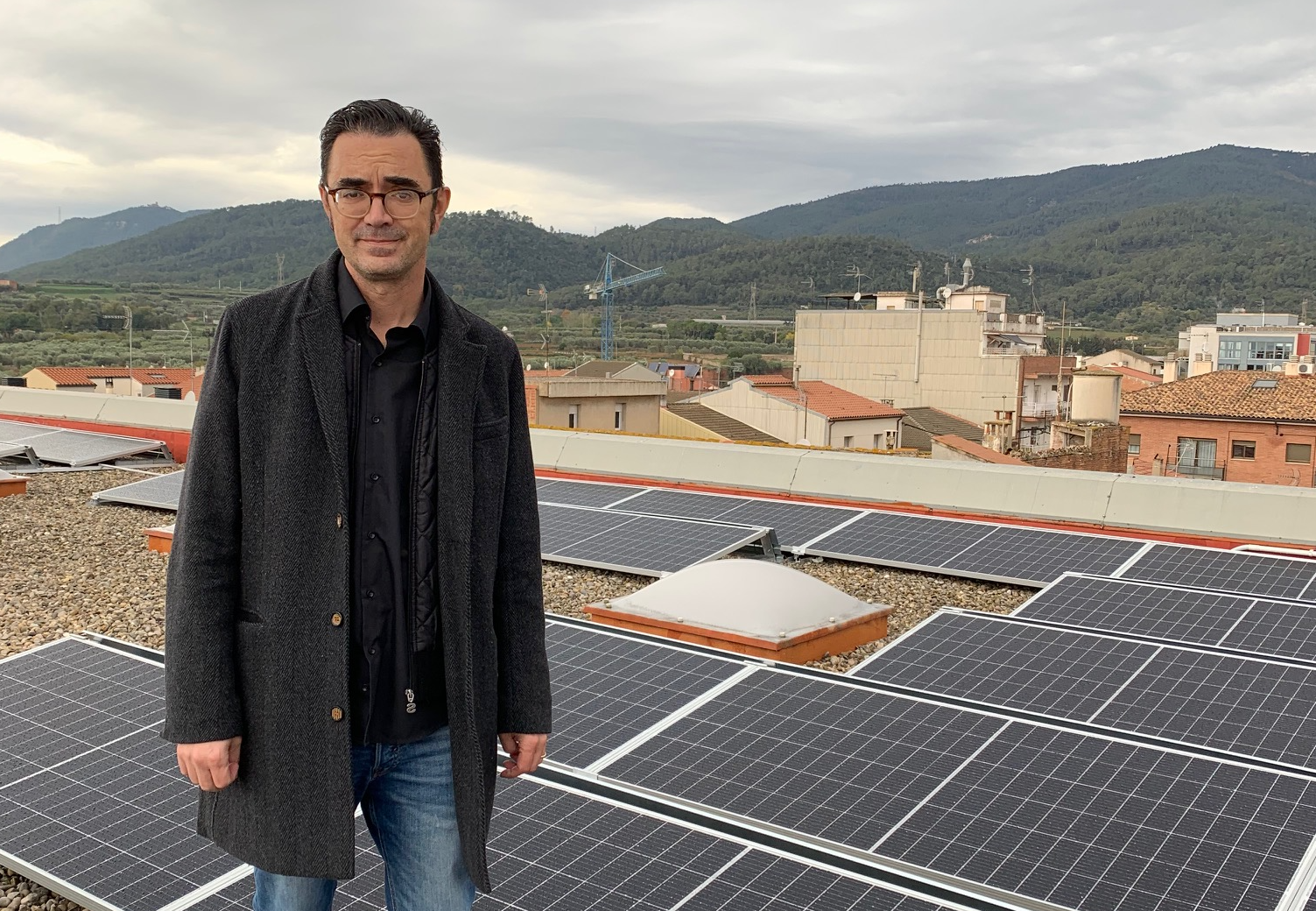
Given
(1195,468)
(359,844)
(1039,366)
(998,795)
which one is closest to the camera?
(359,844)

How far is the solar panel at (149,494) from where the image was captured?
12781 mm

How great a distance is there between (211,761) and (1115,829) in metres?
3.01

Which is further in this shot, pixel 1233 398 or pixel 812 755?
pixel 1233 398

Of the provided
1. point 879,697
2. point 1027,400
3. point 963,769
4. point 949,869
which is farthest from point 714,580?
point 1027,400

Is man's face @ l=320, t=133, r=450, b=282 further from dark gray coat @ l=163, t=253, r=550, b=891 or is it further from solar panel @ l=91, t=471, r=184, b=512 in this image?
solar panel @ l=91, t=471, r=184, b=512

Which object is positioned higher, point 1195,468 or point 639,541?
point 639,541

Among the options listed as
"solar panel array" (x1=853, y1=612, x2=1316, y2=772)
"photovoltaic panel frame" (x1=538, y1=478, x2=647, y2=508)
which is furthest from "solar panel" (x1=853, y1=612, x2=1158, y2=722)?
"photovoltaic panel frame" (x1=538, y1=478, x2=647, y2=508)

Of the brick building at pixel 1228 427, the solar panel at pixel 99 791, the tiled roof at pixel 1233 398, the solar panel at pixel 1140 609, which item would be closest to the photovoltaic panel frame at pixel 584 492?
the solar panel at pixel 1140 609

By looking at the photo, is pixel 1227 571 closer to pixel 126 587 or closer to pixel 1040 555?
pixel 1040 555

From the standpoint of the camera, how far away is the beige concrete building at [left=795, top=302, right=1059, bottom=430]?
51.7 m

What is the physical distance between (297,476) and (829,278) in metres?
113

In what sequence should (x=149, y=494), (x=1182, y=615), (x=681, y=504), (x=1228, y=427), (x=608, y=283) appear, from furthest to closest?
(x=608, y=283), (x=1228, y=427), (x=149, y=494), (x=681, y=504), (x=1182, y=615)

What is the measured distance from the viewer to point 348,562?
2.44 meters

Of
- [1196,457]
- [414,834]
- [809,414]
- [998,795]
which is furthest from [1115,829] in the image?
[1196,457]
